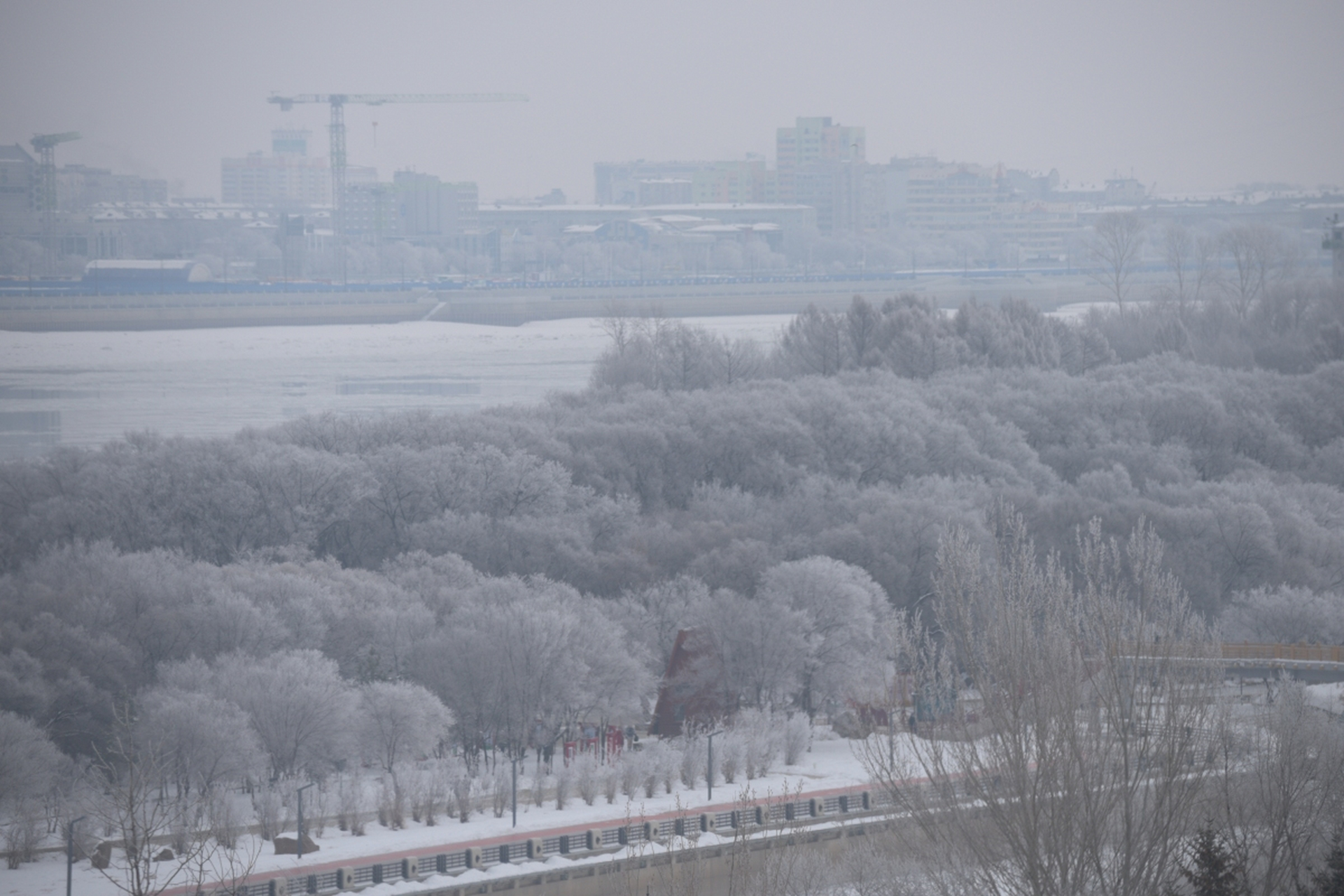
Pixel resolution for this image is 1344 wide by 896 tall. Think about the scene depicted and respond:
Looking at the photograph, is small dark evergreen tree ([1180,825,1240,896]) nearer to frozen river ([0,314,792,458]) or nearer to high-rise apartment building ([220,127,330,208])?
frozen river ([0,314,792,458])

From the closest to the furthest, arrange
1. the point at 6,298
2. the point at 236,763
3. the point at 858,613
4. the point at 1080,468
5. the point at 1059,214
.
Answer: the point at 236,763 < the point at 858,613 < the point at 1080,468 < the point at 6,298 < the point at 1059,214

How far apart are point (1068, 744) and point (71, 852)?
6738mm

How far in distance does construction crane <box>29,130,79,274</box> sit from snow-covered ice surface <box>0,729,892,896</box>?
6702 cm

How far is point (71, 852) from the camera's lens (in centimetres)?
1137

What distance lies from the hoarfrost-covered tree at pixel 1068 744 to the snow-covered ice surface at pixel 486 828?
2.08 meters

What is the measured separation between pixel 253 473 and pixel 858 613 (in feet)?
33.9

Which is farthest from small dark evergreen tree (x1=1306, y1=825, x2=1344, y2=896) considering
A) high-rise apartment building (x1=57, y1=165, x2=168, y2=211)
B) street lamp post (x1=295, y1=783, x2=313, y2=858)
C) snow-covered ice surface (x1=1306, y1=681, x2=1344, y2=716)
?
high-rise apartment building (x1=57, y1=165, x2=168, y2=211)

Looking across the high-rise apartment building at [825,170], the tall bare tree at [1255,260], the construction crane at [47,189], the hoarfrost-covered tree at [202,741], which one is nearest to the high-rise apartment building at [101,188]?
the construction crane at [47,189]

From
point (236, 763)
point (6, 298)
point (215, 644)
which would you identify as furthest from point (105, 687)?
point (6, 298)

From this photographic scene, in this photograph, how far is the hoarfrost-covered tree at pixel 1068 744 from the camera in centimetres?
831

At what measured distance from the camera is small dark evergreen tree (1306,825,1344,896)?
843 cm

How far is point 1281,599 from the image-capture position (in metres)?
19.4

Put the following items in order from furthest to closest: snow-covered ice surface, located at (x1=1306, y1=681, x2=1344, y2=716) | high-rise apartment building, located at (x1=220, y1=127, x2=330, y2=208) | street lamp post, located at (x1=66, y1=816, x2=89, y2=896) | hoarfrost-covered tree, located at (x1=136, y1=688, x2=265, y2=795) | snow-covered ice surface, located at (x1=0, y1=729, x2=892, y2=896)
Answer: high-rise apartment building, located at (x1=220, y1=127, x2=330, y2=208), snow-covered ice surface, located at (x1=1306, y1=681, x2=1344, y2=716), hoarfrost-covered tree, located at (x1=136, y1=688, x2=265, y2=795), snow-covered ice surface, located at (x1=0, y1=729, x2=892, y2=896), street lamp post, located at (x1=66, y1=816, x2=89, y2=896)

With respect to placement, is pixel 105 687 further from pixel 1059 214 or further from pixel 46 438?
pixel 1059 214
